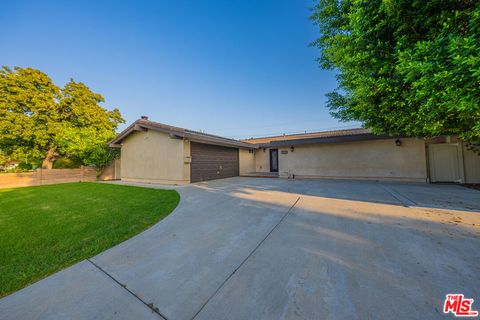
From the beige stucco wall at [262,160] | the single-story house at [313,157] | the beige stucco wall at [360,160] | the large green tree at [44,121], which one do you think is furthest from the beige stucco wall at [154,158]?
the beige stucco wall at [262,160]

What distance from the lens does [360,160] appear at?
31.2 ft

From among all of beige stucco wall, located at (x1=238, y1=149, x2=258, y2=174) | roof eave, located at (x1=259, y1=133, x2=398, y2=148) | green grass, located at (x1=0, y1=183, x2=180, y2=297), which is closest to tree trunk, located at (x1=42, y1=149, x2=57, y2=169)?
green grass, located at (x1=0, y1=183, x2=180, y2=297)

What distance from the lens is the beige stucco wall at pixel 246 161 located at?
13928 mm

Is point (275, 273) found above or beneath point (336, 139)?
beneath

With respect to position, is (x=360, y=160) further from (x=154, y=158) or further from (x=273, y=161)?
(x=154, y=158)

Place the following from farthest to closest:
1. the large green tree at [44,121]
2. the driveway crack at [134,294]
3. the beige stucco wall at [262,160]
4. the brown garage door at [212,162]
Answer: the beige stucco wall at [262,160]
the large green tree at [44,121]
the brown garage door at [212,162]
the driveway crack at [134,294]

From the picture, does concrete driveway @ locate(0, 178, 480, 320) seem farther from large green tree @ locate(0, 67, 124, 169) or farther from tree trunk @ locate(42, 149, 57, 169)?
tree trunk @ locate(42, 149, 57, 169)

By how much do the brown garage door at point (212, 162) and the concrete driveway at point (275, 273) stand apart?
20.8ft

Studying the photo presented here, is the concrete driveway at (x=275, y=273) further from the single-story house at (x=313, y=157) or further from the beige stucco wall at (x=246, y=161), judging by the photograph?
the beige stucco wall at (x=246, y=161)

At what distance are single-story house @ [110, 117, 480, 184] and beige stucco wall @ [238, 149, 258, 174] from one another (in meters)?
1.32

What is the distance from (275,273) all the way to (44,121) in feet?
58.8

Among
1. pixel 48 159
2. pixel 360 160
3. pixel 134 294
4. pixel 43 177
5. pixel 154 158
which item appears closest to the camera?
pixel 134 294

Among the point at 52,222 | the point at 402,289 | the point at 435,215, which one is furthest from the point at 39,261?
the point at 435,215

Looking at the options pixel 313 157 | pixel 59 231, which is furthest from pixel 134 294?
pixel 313 157
